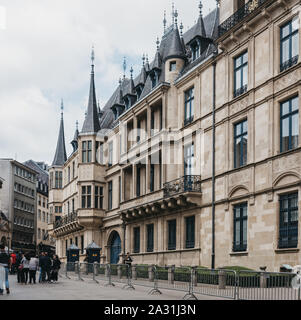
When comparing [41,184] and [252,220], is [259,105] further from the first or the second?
[41,184]

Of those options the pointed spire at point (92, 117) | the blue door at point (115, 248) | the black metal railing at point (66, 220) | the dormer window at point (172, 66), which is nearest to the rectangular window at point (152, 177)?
the dormer window at point (172, 66)

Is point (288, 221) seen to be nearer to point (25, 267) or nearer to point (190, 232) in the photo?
point (190, 232)

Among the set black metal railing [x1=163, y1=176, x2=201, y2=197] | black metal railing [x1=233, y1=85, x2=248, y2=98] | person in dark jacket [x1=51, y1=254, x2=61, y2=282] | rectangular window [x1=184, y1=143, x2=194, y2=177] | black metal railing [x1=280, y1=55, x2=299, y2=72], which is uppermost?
black metal railing [x1=280, y1=55, x2=299, y2=72]

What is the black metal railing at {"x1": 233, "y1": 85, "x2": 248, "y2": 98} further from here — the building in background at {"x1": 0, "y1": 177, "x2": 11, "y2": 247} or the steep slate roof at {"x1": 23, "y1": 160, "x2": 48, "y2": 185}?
the steep slate roof at {"x1": 23, "y1": 160, "x2": 48, "y2": 185}

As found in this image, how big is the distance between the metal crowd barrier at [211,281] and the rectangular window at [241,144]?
782cm

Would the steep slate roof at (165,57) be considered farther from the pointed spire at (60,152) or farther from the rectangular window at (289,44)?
the pointed spire at (60,152)

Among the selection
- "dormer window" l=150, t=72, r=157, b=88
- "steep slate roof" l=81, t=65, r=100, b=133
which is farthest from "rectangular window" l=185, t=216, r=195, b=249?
"steep slate roof" l=81, t=65, r=100, b=133

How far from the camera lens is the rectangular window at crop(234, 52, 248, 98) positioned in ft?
90.7

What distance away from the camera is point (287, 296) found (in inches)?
549

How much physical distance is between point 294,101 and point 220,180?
22.2ft

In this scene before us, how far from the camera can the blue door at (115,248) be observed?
147 ft

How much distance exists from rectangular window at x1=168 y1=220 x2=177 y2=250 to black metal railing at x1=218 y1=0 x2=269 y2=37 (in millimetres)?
11767
